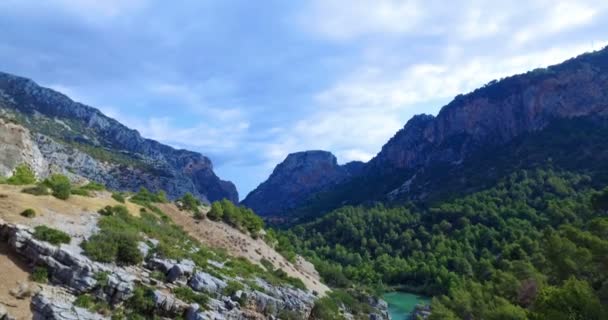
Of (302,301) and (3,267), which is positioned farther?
(302,301)

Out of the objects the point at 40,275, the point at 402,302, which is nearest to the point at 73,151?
the point at 402,302

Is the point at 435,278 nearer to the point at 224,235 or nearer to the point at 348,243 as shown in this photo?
the point at 348,243

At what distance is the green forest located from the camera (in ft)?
130

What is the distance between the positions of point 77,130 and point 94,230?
177m

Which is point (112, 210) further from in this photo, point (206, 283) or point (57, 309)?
point (57, 309)

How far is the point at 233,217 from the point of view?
70250 millimetres

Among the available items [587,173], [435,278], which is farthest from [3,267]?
[587,173]

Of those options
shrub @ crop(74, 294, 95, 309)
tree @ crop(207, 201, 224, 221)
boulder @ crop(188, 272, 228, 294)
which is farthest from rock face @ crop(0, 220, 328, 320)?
tree @ crop(207, 201, 224, 221)

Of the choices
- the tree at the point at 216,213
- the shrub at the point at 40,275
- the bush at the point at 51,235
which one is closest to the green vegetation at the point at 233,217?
the tree at the point at 216,213

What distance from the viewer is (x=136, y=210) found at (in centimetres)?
5319

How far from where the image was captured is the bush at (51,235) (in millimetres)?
32112

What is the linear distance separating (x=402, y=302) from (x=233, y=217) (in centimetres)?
5225

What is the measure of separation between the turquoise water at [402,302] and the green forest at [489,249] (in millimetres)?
3297

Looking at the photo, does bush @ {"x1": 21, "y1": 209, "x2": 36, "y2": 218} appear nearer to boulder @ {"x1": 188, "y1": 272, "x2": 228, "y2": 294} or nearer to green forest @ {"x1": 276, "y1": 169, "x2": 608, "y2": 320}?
boulder @ {"x1": 188, "y1": 272, "x2": 228, "y2": 294}
